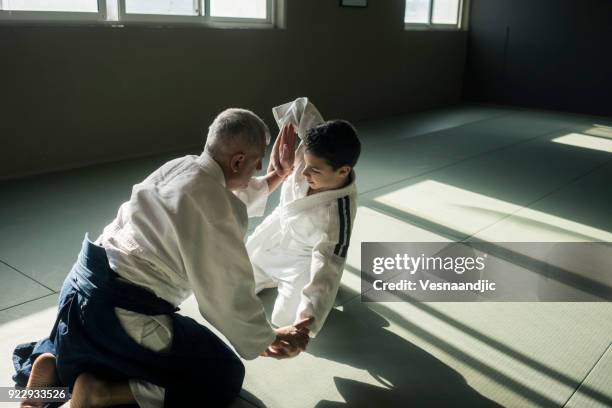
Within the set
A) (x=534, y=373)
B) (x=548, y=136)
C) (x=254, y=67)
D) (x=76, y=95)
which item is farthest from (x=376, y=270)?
(x=548, y=136)

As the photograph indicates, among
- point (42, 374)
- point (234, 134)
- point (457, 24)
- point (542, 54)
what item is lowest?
point (42, 374)

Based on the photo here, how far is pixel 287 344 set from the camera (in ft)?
5.76

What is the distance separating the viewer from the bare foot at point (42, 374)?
164cm

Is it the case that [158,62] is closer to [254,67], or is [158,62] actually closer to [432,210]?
[254,67]

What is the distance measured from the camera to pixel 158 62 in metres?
4.84

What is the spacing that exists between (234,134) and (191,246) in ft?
1.11

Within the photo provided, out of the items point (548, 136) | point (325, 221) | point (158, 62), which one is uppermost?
point (158, 62)

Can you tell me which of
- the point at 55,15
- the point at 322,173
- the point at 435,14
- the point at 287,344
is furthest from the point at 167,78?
the point at 435,14

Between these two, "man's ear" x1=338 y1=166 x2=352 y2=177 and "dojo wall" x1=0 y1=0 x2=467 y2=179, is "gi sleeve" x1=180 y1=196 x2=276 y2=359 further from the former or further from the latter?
"dojo wall" x1=0 y1=0 x2=467 y2=179

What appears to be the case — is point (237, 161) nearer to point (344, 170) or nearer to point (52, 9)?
point (344, 170)

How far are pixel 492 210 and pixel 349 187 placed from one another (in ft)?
6.43

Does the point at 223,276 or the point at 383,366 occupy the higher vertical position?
the point at 223,276

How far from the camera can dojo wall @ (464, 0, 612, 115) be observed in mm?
8289

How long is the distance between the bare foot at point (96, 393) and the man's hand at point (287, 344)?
1.34 ft
